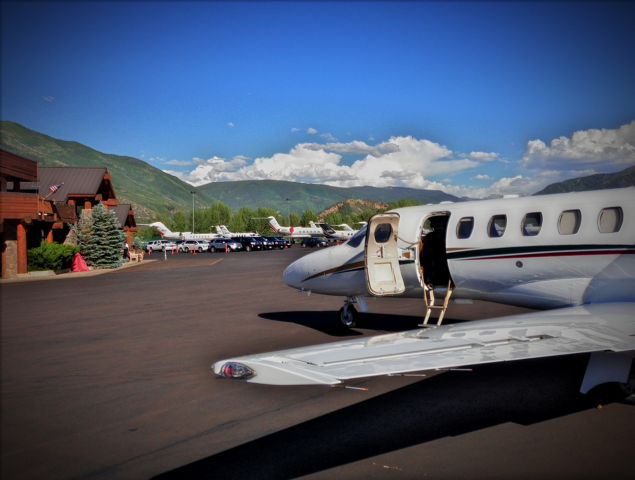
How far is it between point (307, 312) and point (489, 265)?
776 centimetres

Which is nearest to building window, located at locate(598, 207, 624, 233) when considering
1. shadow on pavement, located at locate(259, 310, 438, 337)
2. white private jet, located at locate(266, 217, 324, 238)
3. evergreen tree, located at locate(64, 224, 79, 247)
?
shadow on pavement, located at locate(259, 310, 438, 337)

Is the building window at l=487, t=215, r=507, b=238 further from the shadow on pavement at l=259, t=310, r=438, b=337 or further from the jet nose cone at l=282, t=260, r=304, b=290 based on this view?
the jet nose cone at l=282, t=260, r=304, b=290

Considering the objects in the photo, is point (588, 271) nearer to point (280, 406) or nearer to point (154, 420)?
point (280, 406)

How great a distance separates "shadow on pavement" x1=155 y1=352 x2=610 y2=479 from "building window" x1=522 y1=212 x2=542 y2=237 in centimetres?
244

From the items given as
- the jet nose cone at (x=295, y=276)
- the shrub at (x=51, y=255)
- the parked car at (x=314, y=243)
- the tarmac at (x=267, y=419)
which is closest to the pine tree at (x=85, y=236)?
the shrub at (x=51, y=255)

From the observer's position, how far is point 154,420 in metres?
6.62

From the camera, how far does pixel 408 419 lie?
22.3 ft

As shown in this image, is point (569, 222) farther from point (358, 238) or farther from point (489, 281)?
point (358, 238)

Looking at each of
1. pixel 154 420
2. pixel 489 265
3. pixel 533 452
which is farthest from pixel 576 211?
pixel 154 420

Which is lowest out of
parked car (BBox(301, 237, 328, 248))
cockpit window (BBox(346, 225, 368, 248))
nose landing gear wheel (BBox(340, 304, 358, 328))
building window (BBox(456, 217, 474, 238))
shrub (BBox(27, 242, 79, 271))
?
nose landing gear wheel (BBox(340, 304, 358, 328))

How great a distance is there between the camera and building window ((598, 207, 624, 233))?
8484 mm

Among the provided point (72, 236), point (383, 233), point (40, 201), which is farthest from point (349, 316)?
point (72, 236)

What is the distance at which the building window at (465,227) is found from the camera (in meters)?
10.3

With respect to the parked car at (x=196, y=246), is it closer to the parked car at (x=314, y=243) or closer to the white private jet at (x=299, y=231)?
the parked car at (x=314, y=243)
